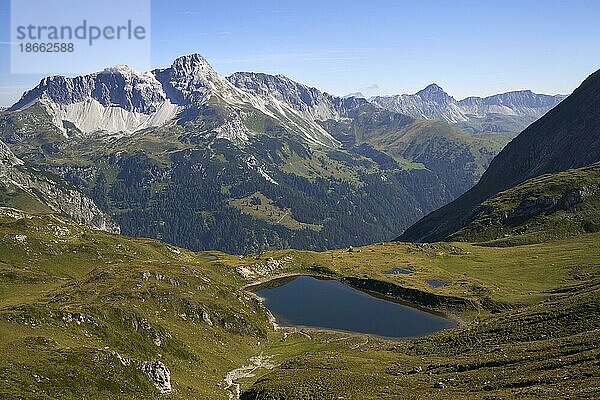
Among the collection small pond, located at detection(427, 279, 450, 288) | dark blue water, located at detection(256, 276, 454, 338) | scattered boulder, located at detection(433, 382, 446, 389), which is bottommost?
dark blue water, located at detection(256, 276, 454, 338)

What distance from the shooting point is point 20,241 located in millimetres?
168250

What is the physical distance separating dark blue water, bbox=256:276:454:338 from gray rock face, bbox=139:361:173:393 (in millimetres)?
75775

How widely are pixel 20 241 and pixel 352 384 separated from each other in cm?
13106

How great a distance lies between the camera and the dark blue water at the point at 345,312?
15188 cm

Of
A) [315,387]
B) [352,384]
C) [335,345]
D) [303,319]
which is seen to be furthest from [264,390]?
[303,319]

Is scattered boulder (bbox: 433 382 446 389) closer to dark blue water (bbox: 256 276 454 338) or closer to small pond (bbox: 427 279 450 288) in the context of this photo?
dark blue water (bbox: 256 276 454 338)

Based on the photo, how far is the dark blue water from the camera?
152 meters

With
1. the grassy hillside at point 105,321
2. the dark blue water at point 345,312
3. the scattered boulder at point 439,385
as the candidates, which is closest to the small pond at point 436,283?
the dark blue water at point 345,312

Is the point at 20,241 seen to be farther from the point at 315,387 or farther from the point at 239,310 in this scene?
the point at 315,387

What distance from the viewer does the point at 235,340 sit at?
129750 millimetres

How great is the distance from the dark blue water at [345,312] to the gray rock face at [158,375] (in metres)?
75.8

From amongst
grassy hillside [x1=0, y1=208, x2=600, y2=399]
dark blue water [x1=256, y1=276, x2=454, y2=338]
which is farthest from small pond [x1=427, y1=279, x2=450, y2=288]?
dark blue water [x1=256, y1=276, x2=454, y2=338]

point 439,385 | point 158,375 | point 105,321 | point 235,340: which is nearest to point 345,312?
point 235,340

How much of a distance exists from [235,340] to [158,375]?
153ft
